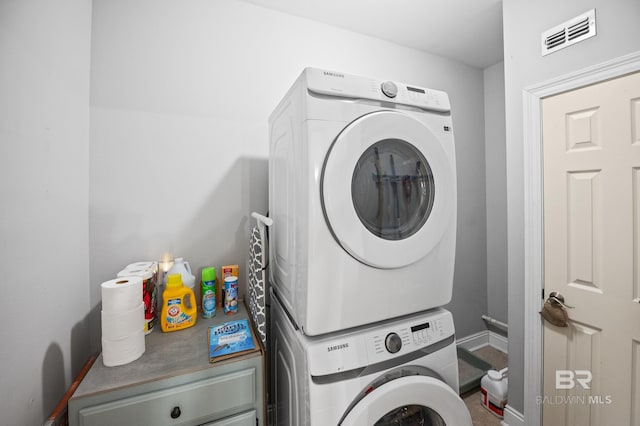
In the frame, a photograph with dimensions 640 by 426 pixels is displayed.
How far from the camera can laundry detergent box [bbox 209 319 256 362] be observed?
102 centimetres

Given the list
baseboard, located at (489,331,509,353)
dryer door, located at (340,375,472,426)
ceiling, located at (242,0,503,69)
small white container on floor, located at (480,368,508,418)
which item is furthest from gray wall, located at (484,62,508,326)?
dryer door, located at (340,375,472,426)

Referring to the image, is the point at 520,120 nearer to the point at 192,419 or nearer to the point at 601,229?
the point at 601,229

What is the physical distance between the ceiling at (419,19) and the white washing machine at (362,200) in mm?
1014

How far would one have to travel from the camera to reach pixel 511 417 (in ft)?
5.37

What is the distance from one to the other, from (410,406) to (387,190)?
2.94 feet

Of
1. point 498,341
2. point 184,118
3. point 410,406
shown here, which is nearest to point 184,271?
point 184,118

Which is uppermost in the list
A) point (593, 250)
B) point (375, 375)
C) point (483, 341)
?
point (593, 250)

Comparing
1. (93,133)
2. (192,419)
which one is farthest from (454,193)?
(93,133)

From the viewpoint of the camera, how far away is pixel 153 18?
55.9 inches

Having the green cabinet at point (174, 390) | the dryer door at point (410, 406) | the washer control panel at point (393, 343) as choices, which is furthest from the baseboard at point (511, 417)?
the green cabinet at point (174, 390)

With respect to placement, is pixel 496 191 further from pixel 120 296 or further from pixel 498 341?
pixel 120 296

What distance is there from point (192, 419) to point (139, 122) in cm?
143

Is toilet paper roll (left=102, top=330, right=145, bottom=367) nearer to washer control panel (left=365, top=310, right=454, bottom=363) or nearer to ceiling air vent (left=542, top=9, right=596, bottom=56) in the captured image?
washer control panel (left=365, top=310, right=454, bottom=363)

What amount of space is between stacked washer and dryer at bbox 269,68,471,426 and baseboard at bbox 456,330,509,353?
159 centimetres
